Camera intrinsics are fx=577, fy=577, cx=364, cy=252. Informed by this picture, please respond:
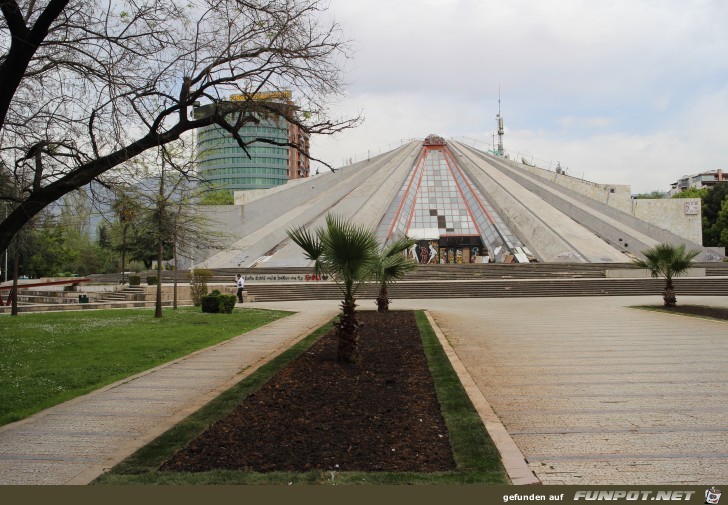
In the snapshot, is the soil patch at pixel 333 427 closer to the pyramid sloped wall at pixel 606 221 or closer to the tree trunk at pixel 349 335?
the tree trunk at pixel 349 335

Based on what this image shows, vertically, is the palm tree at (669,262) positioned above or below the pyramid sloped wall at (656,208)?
below

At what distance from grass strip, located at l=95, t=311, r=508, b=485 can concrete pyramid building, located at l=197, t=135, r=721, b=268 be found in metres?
28.7

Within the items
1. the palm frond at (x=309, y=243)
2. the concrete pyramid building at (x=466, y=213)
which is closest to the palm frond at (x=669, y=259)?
the concrete pyramid building at (x=466, y=213)

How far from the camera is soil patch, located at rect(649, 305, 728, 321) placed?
15.3 m

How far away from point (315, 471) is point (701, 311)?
16.3 meters

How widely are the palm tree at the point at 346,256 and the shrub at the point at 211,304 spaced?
390 inches

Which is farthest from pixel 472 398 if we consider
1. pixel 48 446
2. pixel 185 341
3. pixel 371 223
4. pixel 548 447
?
pixel 371 223

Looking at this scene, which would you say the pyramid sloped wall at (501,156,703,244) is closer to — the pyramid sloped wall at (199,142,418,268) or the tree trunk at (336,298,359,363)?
the pyramid sloped wall at (199,142,418,268)

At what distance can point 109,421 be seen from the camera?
516 cm

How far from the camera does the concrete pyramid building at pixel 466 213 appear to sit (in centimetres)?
3588

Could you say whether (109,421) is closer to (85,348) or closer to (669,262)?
(85,348)

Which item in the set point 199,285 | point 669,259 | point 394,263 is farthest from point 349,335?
point 199,285

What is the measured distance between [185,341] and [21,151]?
14.5 ft

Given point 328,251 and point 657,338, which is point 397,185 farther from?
point 328,251
